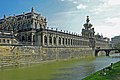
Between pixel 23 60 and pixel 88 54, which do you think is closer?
pixel 23 60

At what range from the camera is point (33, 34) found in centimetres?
5625

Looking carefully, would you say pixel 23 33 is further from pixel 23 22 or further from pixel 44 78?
pixel 44 78

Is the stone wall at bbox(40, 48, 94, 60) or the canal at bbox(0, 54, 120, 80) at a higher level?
the stone wall at bbox(40, 48, 94, 60)

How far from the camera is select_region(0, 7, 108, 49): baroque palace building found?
5278cm

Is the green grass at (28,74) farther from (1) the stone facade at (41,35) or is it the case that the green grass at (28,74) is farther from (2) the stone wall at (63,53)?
(2) the stone wall at (63,53)

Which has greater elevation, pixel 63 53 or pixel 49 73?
pixel 63 53

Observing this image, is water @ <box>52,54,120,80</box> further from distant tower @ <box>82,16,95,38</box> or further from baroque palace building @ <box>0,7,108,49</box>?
distant tower @ <box>82,16,95,38</box>

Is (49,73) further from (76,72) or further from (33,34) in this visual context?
(33,34)

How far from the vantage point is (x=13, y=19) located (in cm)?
7900

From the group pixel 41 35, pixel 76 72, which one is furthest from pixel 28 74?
pixel 41 35

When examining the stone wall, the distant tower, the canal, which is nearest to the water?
the canal

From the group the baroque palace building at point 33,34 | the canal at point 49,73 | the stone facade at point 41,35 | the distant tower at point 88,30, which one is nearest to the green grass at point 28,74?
the canal at point 49,73

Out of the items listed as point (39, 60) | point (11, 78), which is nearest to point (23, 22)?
point (39, 60)

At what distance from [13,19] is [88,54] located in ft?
118
